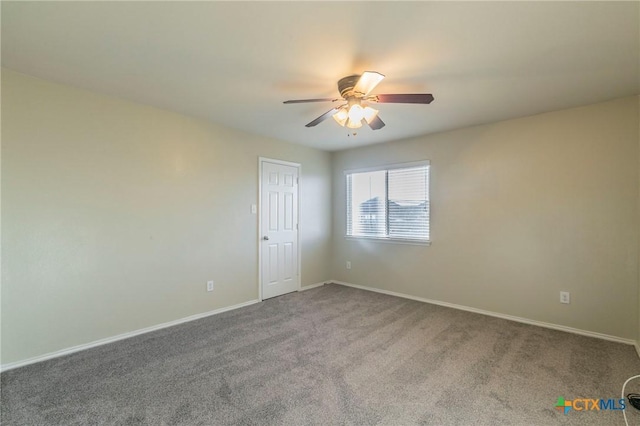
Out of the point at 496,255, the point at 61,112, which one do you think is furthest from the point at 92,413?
the point at 496,255

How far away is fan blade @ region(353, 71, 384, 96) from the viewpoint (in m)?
1.99

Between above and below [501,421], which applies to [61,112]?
above

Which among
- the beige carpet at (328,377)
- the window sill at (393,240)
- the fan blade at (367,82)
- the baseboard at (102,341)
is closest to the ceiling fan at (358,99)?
the fan blade at (367,82)

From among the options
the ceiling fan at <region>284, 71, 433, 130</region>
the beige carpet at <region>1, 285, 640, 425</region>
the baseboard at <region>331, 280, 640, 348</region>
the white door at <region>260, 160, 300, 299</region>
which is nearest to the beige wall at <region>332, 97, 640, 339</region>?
the baseboard at <region>331, 280, 640, 348</region>

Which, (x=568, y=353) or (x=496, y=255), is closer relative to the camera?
(x=568, y=353)

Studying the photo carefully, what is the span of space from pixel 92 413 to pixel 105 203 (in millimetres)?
1834

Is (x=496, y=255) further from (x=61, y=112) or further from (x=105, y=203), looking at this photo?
(x=61, y=112)

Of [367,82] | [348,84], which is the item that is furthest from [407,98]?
[348,84]

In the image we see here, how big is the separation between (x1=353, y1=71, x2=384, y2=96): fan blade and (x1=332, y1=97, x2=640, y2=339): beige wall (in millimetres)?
2284

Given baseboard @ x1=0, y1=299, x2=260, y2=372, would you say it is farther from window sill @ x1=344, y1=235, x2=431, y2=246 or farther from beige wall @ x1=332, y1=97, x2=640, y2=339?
beige wall @ x1=332, y1=97, x2=640, y2=339

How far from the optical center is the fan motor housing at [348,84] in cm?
229

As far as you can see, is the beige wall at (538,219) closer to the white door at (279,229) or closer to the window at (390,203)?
the window at (390,203)

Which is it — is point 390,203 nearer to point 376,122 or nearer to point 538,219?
point 538,219

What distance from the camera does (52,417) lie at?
183 centimetres
